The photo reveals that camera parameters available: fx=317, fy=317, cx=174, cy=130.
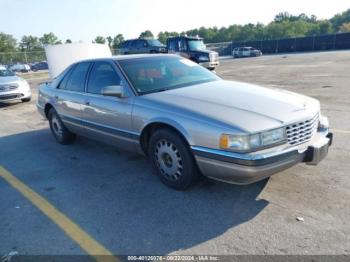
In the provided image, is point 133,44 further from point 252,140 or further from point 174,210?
point 252,140

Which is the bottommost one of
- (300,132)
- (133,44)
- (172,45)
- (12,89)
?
(12,89)

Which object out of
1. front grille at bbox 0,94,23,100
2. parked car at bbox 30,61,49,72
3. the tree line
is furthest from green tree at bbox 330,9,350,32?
front grille at bbox 0,94,23,100

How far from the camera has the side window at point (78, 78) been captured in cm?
519

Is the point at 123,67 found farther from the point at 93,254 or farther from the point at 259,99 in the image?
the point at 93,254

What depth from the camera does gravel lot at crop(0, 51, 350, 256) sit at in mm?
2822

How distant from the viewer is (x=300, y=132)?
10.9ft

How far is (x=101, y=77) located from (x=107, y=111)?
2.07 feet

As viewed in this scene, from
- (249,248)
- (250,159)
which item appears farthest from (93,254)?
(250,159)

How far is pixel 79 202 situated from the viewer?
12.3ft

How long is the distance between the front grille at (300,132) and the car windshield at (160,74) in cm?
167

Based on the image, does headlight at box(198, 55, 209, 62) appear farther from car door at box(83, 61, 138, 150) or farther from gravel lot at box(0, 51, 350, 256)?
car door at box(83, 61, 138, 150)

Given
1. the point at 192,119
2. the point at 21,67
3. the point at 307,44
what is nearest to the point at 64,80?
the point at 192,119

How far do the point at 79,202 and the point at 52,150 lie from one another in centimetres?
240

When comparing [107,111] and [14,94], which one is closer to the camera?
[107,111]
